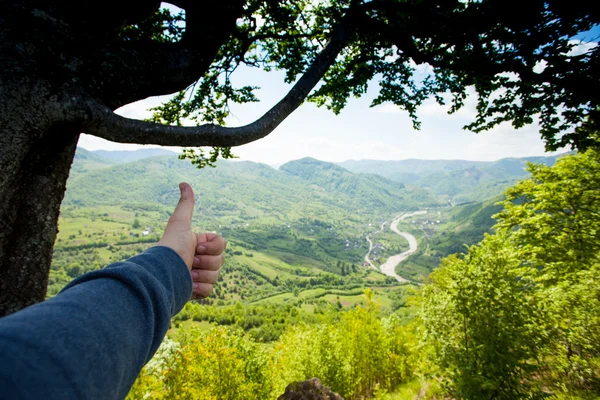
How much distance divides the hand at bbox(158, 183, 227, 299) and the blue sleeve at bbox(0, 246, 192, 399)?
0.47 meters

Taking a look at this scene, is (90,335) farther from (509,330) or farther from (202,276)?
(509,330)

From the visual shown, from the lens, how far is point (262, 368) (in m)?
15.0

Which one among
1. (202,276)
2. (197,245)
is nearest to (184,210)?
(197,245)

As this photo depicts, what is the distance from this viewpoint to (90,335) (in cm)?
101

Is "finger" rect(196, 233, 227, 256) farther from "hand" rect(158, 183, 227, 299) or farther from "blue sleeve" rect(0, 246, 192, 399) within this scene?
"blue sleeve" rect(0, 246, 192, 399)

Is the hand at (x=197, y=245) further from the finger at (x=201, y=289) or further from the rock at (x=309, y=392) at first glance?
the rock at (x=309, y=392)

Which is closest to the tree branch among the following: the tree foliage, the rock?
the tree foliage

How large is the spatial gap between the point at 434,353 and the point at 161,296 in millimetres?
9319

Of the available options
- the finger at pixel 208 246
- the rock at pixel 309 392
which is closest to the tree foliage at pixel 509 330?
the rock at pixel 309 392

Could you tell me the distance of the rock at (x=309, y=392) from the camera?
9039mm

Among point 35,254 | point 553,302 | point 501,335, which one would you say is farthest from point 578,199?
point 35,254

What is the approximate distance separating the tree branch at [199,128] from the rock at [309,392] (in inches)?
363

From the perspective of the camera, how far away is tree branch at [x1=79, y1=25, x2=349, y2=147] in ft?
8.85

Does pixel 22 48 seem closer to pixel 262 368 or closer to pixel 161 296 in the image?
pixel 161 296
